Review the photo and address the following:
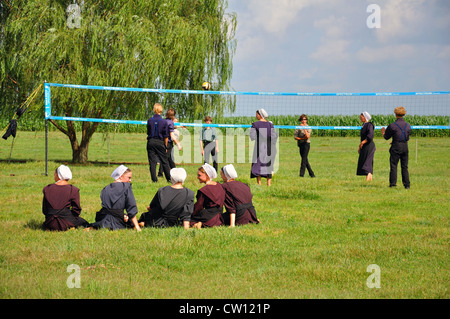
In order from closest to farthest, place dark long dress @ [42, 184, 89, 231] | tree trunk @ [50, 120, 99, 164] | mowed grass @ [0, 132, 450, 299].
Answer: mowed grass @ [0, 132, 450, 299] → dark long dress @ [42, 184, 89, 231] → tree trunk @ [50, 120, 99, 164]

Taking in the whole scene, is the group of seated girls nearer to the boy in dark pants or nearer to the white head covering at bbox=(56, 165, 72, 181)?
the white head covering at bbox=(56, 165, 72, 181)

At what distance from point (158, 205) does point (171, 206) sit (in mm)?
239

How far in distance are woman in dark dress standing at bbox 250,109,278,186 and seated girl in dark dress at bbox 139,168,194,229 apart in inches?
212

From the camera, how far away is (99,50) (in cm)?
2067

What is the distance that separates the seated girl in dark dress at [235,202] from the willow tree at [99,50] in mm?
12033

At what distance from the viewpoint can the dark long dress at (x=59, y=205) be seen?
8750 millimetres

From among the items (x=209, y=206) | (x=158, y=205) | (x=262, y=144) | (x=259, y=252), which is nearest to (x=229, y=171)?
(x=209, y=206)

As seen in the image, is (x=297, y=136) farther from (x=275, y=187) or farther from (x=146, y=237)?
(x=146, y=237)

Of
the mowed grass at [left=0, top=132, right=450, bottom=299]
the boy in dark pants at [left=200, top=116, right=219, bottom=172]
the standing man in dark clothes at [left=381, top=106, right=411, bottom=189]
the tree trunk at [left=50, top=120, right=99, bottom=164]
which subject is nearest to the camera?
the mowed grass at [left=0, top=132, right=450, bottom=299]

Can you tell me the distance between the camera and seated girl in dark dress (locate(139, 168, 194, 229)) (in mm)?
9062

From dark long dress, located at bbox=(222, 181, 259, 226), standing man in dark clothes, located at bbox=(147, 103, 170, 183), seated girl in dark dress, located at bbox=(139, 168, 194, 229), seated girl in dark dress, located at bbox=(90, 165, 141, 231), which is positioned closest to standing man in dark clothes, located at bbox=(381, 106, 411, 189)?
standing man in dark clothes, located at bbox=(147, 103, 170, 183)

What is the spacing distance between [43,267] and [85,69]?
48.3 ft

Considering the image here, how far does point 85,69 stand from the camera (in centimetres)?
2058

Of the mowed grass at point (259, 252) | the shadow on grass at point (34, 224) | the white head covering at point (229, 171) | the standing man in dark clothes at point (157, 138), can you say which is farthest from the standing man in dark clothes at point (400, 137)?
the shadow on grass at point (34, 224)
